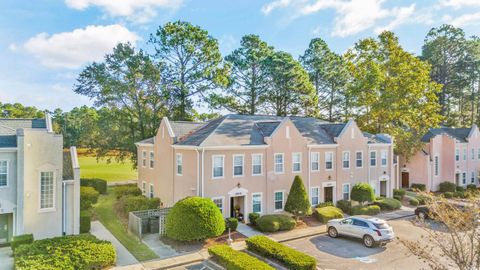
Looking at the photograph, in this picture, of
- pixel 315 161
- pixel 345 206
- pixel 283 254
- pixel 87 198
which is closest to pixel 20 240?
pixel 87 198

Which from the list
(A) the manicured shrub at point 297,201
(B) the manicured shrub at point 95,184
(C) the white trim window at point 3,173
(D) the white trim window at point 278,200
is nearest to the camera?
(C) the white trim window at point 3,173

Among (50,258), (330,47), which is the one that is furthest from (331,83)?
(50,258)

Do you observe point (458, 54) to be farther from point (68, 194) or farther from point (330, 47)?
point (68, 194)

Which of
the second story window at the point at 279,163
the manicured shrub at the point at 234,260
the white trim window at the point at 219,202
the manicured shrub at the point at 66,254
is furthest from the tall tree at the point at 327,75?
the manicured shrub at the point at 66,254

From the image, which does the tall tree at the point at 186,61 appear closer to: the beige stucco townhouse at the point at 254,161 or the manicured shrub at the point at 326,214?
the beige stucco townhouse at the point at 254,161

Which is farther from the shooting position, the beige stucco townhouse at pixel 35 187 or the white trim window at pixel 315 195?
the white trim window at pixel 315 195

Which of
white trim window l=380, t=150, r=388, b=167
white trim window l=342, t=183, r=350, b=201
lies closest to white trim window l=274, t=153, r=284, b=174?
white trim window l=342, t=183, r=350, b=201
